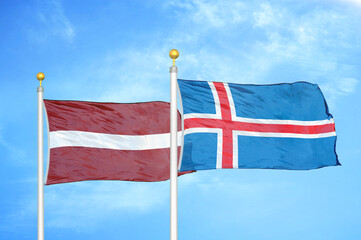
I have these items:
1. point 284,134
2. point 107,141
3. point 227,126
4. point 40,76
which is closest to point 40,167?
point 107,141

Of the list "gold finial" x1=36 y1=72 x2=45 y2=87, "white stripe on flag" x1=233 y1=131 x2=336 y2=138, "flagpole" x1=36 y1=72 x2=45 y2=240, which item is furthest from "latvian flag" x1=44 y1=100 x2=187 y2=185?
"white stripe on flag" x1=233 y1=131 x2=336 y2=138

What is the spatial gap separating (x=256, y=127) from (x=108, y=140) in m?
3.66

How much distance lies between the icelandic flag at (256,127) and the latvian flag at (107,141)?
174 cm

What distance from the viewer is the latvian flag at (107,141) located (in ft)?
45.7

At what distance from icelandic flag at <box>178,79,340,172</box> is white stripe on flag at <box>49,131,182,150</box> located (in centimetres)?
111

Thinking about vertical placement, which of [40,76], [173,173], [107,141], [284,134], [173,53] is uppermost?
[173,53]

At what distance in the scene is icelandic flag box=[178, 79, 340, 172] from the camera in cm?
1301

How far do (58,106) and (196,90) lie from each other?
3.47 meters

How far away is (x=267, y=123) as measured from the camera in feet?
46.1

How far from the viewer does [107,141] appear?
47.1 ft

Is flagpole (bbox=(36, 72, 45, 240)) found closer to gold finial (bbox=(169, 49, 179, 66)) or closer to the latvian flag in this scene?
the latvian flag

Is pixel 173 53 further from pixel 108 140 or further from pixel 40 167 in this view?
pixel 40 167

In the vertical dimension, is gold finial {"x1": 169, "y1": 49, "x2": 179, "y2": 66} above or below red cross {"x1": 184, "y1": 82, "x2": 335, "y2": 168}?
above

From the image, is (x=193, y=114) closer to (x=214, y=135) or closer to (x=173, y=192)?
(x=214, y=135)
